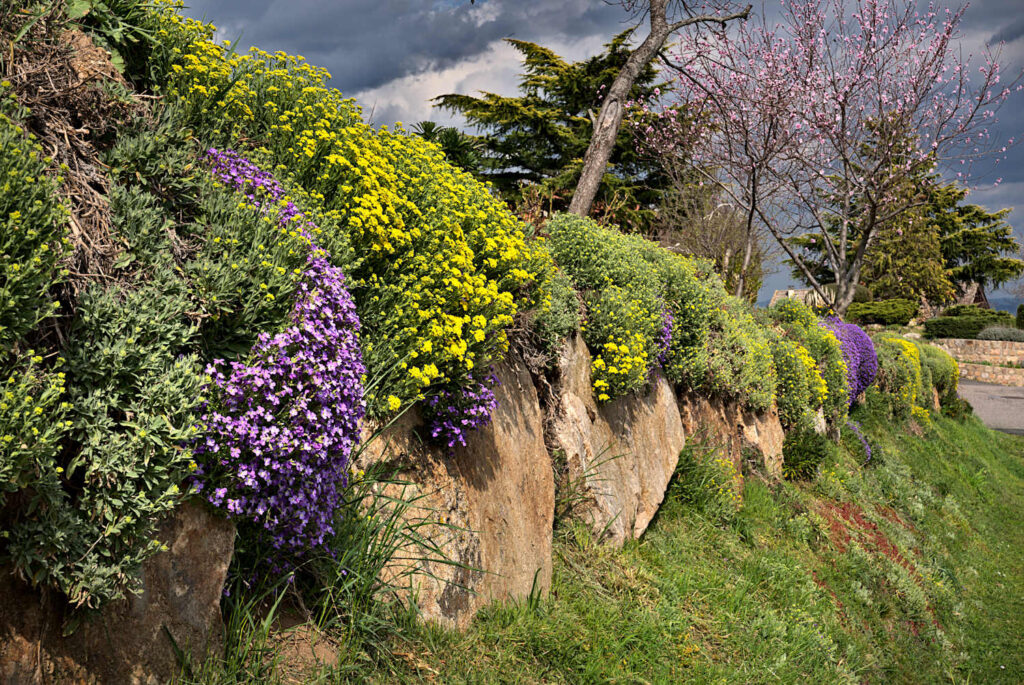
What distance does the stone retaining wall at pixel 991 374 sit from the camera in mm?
32094

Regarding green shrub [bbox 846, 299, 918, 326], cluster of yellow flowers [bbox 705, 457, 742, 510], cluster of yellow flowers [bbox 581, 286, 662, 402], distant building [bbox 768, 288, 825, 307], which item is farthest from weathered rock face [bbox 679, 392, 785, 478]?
green shrub [bbox 846, 299, 918, 326]

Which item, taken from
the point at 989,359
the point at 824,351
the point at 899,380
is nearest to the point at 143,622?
the point at 824,351

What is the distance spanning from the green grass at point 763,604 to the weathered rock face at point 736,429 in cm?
35

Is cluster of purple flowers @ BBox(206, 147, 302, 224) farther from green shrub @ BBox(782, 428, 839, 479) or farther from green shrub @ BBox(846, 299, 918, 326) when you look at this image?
green shrub @ BBox(846, 299, 918, 326)

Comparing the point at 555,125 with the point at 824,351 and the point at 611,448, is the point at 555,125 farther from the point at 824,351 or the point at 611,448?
the point at 611,448

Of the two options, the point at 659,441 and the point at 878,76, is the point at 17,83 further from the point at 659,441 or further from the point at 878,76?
the point at 878,76

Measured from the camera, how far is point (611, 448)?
588 cm

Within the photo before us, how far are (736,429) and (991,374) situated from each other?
31494 millimetres

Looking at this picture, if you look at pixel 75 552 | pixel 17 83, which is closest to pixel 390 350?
pixel 75 552

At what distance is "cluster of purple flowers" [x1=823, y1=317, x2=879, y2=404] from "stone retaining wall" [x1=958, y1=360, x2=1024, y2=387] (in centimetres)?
2144

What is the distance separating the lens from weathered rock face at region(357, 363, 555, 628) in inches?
140

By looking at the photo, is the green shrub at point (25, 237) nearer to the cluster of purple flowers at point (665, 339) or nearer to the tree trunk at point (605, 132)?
the cluster of purple flowers at point (665, 339)

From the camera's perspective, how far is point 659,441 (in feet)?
21.7

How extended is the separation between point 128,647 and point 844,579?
7436 millimetres
